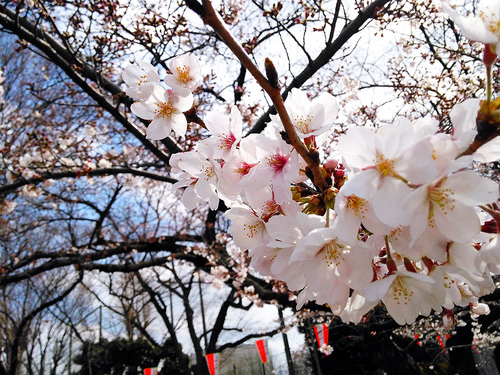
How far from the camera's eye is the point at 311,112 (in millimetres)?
751

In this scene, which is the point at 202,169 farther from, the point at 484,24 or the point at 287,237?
the point at 484,24

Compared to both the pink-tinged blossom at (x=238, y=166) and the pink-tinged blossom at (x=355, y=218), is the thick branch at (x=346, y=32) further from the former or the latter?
the pink-tinged blossom at (x=355, y=218)

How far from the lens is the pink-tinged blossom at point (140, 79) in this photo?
0.78 m

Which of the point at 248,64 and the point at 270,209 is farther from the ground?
the point at 248,64

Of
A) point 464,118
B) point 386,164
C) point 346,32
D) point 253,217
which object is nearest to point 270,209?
point 253,217

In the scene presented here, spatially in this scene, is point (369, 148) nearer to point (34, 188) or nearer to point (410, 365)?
point (34, 188)

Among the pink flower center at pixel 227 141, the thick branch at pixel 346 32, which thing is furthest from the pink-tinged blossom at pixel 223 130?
the thick branch at pixel 346 32

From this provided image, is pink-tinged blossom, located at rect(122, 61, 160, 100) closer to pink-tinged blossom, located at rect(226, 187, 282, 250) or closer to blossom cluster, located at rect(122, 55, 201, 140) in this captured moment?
blossom cluster, located at rect(122, 55, 201, 140)

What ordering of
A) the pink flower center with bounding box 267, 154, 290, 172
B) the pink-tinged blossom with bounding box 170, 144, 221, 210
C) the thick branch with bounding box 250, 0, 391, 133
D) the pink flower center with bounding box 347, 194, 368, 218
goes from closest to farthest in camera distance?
the pink flower center with bounding box 347, 194, 368, 218
the pink flower center with bounding box 267, 154, 290, 172
the pink-tinged blossom with bounding box 170, 144, 221, 210
the thick branch with bounding box 250, 0, 391, 133

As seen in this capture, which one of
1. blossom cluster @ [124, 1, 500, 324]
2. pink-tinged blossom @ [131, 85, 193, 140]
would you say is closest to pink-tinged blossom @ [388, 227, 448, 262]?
blossom cluster @ [124, 1, 500, 324]

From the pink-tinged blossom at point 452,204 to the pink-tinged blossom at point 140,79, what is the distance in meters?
0.60

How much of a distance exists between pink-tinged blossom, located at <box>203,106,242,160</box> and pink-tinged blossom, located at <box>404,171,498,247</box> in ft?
1.27

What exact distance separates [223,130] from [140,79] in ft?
0.93

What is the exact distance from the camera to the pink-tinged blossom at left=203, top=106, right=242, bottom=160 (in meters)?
0.76
